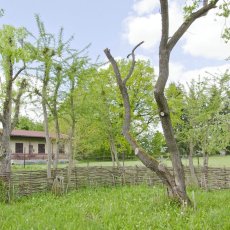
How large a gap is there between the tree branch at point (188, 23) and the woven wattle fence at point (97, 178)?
730 centimetres

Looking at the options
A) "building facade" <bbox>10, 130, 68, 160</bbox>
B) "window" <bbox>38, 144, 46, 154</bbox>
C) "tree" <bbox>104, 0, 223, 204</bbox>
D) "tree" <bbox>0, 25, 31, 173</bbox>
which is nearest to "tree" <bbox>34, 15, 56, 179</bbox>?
"tree" <bbox>0, 25, 31, 173</bbox>

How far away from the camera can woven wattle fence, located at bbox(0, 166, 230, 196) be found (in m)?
13.9

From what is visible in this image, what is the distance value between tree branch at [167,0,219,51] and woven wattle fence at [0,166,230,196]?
7.30 meters

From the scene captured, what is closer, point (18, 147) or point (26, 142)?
point (18, 147)

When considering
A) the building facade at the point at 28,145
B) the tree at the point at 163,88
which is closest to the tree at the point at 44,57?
the tree at the point at 163,88

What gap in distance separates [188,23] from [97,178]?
9.57 metres

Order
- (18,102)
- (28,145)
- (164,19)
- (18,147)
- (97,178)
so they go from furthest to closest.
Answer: (28,145) → (18,147) → (97,178) → (18,102) → (164,19)

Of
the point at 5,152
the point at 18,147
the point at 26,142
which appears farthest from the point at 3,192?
the point at 26,142

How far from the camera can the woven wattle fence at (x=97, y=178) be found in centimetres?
1390

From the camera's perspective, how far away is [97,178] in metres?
17.0

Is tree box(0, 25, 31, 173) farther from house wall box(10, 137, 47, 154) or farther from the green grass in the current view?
house wall box(10, 137, 47, 154)

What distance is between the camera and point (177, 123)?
2750 cm

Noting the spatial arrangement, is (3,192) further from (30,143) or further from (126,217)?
(30,143)

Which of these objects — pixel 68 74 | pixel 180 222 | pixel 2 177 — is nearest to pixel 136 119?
pixel 68 74
